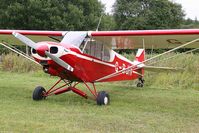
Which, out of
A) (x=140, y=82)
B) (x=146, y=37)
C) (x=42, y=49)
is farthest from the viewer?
(x=140, y=82)

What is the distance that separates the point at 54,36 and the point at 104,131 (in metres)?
5.57

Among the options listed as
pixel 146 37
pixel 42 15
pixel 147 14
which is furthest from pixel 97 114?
pixel 147 14

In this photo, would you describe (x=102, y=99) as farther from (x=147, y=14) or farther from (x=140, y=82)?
(x=147, y=14)

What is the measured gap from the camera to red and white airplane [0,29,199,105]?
8961 millimetres

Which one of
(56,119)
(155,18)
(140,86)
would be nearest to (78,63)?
(56,119)

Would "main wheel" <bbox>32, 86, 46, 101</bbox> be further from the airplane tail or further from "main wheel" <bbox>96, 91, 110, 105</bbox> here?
the airplane tail

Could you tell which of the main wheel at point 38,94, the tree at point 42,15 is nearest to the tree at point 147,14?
the tree at point 42,15

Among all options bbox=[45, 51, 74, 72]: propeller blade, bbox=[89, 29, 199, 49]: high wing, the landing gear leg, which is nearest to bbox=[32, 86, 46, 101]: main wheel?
bbox=[45, 51, 74, 72]: propeller blade

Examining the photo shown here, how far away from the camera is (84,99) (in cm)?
1067

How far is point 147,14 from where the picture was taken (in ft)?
201

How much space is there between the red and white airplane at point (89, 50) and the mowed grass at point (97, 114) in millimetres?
603

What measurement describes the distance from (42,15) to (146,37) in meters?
35.5

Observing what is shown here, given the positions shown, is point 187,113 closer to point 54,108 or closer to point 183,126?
point 183,126

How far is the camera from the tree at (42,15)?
44.1m
